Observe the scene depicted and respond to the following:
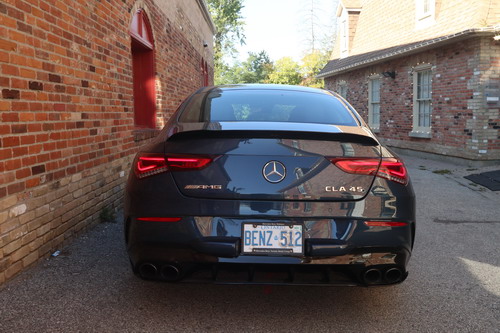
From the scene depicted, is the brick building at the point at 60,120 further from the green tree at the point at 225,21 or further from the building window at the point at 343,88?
the green tree at the point at 225,21

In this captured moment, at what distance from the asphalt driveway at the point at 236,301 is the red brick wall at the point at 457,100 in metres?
7.31

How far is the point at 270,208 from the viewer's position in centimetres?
250

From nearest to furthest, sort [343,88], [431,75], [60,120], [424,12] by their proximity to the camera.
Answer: [60,120] < [431,75] < [424,12] < [343,88]

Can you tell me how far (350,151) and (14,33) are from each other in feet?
Result: 8.57

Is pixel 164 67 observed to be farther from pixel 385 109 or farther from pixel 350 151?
pixel 385 109

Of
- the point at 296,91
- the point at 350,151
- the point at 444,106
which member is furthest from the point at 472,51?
the point at 350,151

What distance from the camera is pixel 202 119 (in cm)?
304

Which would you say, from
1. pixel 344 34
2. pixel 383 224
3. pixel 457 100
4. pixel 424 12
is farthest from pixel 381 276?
pixel 344 34

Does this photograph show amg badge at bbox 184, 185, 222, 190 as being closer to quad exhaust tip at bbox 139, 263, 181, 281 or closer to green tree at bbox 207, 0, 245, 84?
quad exhaust tip at bbox 139, 263, 181, 281

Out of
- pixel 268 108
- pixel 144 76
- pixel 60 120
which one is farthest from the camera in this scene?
pixel 144 76

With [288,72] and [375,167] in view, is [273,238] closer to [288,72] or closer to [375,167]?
[375,167]

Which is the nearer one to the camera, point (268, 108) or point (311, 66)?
point (268, 108)

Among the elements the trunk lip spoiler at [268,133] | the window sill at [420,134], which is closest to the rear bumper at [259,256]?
the trunk lip spoiler at [268,133]

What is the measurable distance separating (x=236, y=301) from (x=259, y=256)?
764 mm
